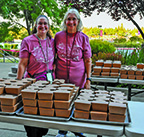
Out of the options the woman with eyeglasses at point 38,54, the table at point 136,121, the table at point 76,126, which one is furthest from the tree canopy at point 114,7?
the table at point 76,126

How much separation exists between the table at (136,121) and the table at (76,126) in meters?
0.07

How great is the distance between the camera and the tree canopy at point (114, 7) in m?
7.86

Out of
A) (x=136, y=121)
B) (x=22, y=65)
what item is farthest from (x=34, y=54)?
(x=136, y=121)

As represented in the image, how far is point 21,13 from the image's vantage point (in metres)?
12.2

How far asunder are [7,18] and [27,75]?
10.4 metres

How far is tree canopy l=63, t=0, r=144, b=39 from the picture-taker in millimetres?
7855

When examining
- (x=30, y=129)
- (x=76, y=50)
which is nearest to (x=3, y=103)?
(x=30, y=129)

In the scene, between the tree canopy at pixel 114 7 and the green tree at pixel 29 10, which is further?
the green tree at pixel 29 10

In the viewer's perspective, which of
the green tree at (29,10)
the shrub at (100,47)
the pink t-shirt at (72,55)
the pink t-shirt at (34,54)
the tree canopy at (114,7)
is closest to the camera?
the pink t-shirt at (34,54)

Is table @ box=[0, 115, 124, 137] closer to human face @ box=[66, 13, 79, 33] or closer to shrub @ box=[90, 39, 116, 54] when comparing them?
human face @ box=[66, 13, 79, 33]

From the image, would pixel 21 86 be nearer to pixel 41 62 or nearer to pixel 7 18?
pixel 41 62

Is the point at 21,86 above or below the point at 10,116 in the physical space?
above

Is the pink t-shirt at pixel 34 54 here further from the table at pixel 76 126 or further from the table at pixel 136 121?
the table at pixel 136 121

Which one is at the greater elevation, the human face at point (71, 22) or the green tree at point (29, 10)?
the green tree at point (29, 10)
